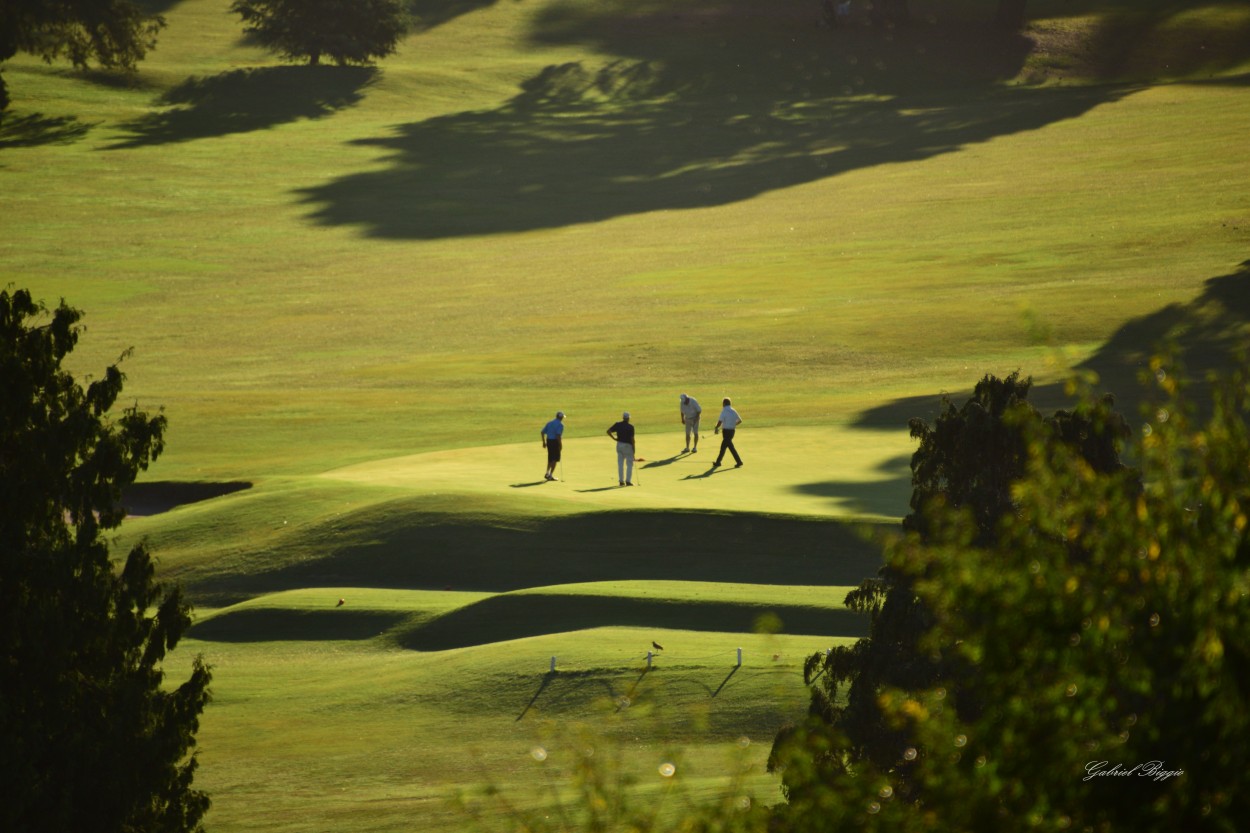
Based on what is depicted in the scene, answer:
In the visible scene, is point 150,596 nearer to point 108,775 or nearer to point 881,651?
point 108,775

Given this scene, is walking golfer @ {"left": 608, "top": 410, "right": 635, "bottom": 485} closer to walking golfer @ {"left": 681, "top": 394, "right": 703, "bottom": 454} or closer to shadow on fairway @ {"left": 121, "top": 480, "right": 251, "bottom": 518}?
walking golfer @ {"left": 681, "top": 394, "right": 703, "bottom": 454}

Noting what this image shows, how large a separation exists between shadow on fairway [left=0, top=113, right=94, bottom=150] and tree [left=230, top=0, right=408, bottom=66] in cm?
1284

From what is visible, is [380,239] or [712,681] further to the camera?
[380,239]

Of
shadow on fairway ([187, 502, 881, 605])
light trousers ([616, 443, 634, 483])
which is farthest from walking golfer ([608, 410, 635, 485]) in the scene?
shadow on fairway ([187, 502, 881, 605])

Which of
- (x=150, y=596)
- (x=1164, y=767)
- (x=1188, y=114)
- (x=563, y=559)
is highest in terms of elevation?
(x=1188, y=114)

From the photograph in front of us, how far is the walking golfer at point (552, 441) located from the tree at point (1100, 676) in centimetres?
2508

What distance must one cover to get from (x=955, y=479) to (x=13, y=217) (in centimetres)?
6971

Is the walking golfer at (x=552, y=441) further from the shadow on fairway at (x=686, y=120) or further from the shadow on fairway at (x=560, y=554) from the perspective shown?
the shadow on fairway at (x=686, y=120)

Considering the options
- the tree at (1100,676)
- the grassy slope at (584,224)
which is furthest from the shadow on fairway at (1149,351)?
the tree at (1100,676)

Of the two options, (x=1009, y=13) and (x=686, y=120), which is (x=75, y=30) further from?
(x=1009, y=13)

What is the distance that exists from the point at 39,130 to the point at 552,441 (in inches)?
2739

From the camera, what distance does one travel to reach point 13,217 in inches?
3034

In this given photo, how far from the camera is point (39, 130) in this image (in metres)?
91.8

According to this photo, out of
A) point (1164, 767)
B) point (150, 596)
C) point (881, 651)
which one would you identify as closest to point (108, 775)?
point (150, 596)
